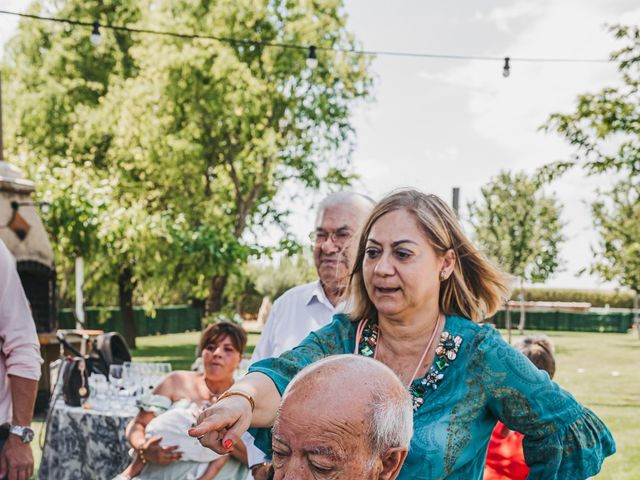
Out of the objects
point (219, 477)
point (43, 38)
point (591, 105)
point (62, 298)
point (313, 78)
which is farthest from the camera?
point (62, 298)

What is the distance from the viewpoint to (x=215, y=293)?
2108 cm

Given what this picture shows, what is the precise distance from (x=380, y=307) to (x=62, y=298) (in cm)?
2874

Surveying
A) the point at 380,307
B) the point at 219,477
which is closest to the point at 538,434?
the point at 380,307

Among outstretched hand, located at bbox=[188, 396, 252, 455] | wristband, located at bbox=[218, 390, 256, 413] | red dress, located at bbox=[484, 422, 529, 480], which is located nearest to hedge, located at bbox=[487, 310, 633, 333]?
red dress, located at bbox=[484, 422, 529, 480]

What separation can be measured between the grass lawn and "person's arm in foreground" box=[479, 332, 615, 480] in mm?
6700

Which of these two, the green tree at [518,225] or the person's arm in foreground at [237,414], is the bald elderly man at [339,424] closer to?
the person's arm in foreground at [237,414]

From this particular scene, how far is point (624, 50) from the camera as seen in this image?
11.6 m

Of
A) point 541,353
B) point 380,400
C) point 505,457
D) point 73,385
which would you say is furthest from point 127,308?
point 380,400

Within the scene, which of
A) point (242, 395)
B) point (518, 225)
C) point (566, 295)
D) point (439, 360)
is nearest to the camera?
point (242, 395)

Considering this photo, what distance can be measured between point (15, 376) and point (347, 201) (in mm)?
1542

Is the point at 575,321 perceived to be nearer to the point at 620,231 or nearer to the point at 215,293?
the point at 620,231

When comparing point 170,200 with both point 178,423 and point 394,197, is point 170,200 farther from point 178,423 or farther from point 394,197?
point 394,197

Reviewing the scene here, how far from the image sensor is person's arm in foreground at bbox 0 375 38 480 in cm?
314

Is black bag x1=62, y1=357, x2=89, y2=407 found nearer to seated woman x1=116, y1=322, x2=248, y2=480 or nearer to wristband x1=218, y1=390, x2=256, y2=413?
seated woman x1=116, y1=322, x2=248, y2=480
